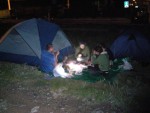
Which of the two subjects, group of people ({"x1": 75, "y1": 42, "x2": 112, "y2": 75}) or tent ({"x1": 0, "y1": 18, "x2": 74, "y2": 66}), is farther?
tent ({"x1": 0, "y1": 18, "x2": 74, "y2": 66})

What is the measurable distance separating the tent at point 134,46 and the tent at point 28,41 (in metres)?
2.50

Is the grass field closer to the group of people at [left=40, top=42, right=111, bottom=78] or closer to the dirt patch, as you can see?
the dirt patch

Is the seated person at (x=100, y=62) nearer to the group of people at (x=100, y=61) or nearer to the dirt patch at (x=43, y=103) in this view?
the group of people at (x=100, y=61)

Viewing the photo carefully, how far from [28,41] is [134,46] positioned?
413 cm

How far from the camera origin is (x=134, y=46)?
1119 cm

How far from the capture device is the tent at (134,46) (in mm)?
11094

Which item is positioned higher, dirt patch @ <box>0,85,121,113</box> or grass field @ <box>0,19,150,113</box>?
grass field @ <box>0,19,150,113</box>

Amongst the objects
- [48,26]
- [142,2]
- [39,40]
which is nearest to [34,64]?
[39,40]

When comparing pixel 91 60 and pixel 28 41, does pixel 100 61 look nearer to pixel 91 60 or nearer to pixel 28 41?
pixel 91 60

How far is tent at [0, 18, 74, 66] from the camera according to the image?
36.3 ft

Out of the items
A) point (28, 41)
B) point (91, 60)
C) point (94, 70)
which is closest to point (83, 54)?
point (91, 60)

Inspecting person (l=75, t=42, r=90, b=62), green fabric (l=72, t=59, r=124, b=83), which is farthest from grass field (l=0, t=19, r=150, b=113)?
person (l=75, t=42, r=90, b=62)

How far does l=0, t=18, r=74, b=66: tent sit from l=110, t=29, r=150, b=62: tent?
2.50 m

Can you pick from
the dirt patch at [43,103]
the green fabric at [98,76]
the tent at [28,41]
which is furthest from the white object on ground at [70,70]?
the tent at [28,41]
